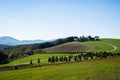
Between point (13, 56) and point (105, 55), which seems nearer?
point (105, 55)

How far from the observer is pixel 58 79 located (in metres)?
30.3

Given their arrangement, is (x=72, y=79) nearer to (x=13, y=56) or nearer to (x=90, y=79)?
(x=90, y=79)

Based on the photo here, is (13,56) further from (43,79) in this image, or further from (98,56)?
(43,79)

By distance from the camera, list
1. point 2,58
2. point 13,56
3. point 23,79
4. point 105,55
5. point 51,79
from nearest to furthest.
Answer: point 51,79 < point 23,79 < point 105,55 < point 2,58 < point 13,56

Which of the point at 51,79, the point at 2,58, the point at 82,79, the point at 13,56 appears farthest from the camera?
the point at 13,56

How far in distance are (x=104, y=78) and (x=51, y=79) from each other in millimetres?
8435

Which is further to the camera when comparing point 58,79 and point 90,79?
point 58,79

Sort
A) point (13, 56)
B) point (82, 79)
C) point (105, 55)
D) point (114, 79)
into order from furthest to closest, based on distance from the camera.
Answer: point (13, 56) → point (105, 55) → point (82, 79) → point (114, 79)

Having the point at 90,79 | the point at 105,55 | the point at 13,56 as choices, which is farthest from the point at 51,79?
the point at 13,56

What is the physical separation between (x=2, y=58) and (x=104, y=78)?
9963cm

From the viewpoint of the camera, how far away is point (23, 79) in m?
33.0

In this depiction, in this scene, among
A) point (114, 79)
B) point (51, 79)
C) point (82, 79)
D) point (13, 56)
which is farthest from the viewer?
point (13, 56)

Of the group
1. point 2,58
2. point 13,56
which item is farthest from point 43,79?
point 13,56

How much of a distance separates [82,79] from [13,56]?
136 meters
